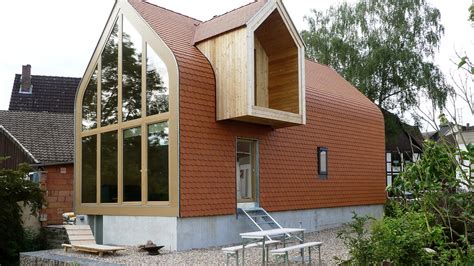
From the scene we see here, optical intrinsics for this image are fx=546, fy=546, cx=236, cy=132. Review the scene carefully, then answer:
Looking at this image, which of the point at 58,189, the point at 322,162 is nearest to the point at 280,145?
the point at 322,162

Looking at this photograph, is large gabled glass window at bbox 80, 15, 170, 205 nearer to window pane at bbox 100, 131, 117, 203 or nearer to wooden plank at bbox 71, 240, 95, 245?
window pane at bbox 100, 131, 117, 203

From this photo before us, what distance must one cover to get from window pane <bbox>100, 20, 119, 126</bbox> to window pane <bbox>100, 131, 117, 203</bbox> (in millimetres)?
418

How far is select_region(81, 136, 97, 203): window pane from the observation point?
14.3 meters

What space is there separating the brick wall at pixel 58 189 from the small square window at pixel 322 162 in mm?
7556

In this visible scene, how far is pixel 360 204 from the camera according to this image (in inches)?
707

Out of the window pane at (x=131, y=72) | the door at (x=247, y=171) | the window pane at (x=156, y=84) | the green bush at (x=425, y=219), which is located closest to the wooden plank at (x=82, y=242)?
the window pane at (x=131, y=72)

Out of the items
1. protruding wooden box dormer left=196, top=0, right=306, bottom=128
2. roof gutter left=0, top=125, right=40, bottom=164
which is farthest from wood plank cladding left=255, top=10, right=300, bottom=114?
roof gutter left=0, top=125, right=40, bottom=164

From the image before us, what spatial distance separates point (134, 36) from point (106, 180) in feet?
12.1

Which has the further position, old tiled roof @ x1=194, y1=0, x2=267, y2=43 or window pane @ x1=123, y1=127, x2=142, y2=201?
window pane @ x1=123, y1=127, x2=142, y2=201

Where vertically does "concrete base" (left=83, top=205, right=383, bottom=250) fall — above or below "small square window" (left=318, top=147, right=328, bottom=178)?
below

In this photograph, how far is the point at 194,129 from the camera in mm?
12039

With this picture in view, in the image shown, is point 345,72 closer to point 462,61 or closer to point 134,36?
point 134,36

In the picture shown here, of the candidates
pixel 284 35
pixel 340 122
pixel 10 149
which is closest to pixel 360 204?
pixel 340 122

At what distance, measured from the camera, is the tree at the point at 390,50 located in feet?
82.9
